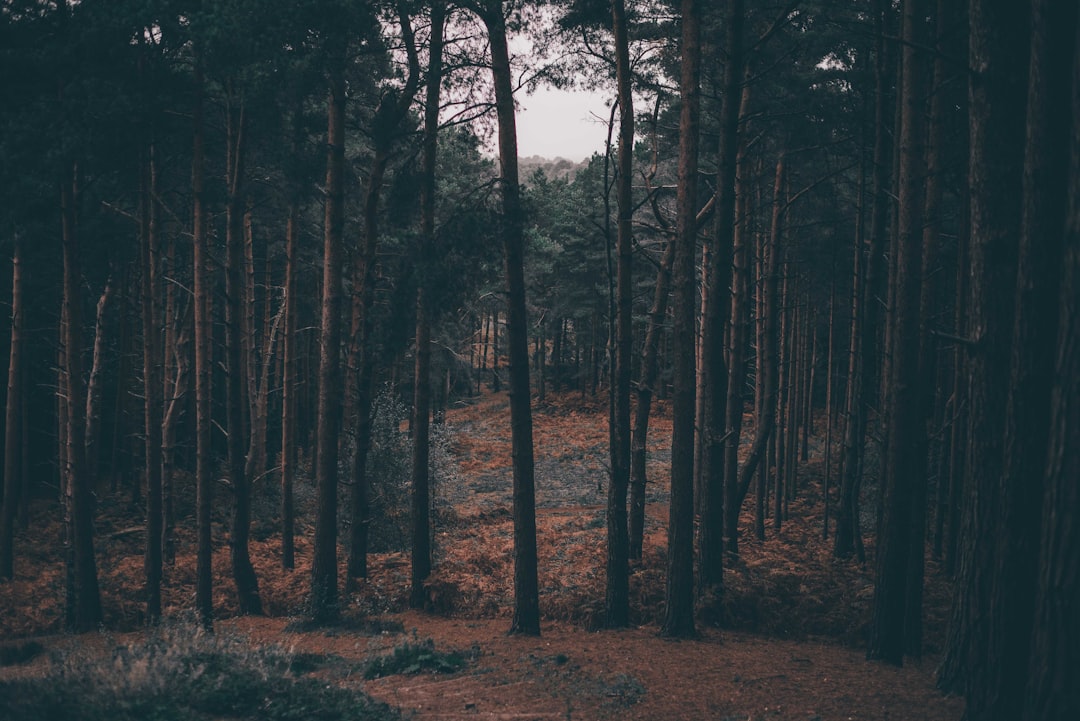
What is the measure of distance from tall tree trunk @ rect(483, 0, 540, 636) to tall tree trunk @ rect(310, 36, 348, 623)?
104 inches

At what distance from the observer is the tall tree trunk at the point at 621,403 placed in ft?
34.9

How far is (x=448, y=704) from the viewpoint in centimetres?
719

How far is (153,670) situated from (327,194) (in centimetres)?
715

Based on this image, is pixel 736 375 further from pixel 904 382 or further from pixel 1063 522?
pixel 1063 522

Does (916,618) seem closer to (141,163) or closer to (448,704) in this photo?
(448,704)

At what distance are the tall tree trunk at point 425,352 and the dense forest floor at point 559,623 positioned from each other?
2.15ft

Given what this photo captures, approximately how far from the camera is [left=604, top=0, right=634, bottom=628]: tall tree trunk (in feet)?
34.9

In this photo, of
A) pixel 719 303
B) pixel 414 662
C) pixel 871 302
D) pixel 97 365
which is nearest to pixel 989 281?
pixel 719 303

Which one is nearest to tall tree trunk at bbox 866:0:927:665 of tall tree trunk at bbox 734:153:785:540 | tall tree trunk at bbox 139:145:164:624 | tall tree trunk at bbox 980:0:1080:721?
tall tree trunk at bbox 980:0:1080:721

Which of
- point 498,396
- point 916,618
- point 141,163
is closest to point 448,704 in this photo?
point 916,618

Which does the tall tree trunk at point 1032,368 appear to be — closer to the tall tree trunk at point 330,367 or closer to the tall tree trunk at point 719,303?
the tall tree trunk at point 719,303

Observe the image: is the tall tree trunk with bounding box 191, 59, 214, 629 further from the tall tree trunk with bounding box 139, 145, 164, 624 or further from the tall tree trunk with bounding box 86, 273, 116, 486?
the tall tree trunk with bounding box 86, 273, 116, 486

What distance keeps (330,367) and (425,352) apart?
1.63 meters

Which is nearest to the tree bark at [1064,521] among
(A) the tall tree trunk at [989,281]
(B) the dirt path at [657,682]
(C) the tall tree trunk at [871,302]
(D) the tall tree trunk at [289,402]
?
(A) the tall tree trunk at [989,281]
